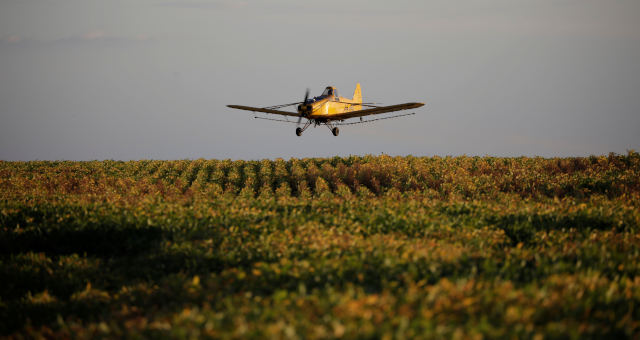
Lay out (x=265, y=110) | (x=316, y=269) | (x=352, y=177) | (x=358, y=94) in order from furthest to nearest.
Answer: (x=358, y=94)
(x=265, y=110)
(x=352, y=177)
(x=316, y=269)

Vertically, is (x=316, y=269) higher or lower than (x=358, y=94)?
lower

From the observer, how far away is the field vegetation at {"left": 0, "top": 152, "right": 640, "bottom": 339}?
6117 mm

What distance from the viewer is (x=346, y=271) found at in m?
8.99

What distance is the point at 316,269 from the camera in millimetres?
9148

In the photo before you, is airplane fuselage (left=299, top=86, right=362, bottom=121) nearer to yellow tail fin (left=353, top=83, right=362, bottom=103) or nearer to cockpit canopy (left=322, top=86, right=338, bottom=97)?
cockpit canopy (left=322, top=86, right=338, bottom=97)

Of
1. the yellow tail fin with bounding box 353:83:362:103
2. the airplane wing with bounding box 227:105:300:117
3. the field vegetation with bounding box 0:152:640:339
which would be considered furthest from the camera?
the yellow tail fin with bounding box 353:83:362:103

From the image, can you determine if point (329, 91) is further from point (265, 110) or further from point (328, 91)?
point (265, 110)

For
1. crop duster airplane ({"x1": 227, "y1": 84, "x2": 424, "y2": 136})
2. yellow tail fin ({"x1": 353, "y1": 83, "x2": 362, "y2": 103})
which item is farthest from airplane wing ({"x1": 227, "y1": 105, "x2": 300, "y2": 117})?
yellow tail fin ({"x1": 353, "y1": 83, "x2": 362, "y2": 103})

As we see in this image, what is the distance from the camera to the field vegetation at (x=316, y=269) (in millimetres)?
6117

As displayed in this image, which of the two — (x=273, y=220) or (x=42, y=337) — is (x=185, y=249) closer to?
(x=273, y=220)

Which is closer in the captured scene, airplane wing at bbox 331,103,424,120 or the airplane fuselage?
airplane wing at bbox 331,103,424,120

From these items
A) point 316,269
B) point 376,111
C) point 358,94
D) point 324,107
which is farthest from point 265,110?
point 316,269

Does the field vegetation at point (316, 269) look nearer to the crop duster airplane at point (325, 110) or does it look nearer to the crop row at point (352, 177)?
the crop row at point (352, 177)

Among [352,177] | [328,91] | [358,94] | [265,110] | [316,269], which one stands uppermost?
[358,94]
